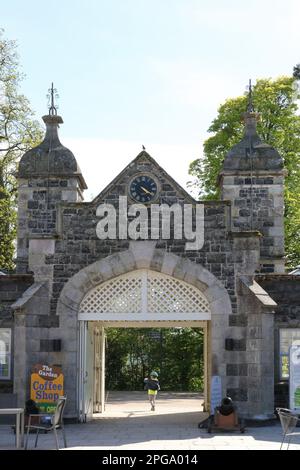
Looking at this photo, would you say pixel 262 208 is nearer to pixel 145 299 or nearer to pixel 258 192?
pixel 258 192

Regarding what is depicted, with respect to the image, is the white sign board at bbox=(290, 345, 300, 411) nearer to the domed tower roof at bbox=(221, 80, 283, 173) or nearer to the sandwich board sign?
the sandwich board sign

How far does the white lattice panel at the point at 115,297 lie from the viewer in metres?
18.3

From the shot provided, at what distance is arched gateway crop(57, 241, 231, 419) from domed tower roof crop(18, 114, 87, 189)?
4.94 metres

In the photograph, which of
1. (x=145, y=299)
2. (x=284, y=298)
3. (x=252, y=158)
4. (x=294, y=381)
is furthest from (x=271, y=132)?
(x=294, y=381)

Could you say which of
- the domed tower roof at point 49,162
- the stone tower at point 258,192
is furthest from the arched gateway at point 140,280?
the domed tower roof at point 49,162

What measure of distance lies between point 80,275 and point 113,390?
57.6 ft

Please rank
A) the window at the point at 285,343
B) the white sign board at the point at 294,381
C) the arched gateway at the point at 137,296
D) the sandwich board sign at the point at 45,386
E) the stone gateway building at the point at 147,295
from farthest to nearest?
the window at the point at 285,343 → the arched gateway at the point at 137,296 → the stone gateway building at the point at 147,295 → the sandwich board sign at the point at 45,386 → the white sign board at the point at 294,381

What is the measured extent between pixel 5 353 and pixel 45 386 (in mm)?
1771

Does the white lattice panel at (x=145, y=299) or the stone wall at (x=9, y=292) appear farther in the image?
the stone wall at (x=9, y=292)

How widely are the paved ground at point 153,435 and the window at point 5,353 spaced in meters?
1.36

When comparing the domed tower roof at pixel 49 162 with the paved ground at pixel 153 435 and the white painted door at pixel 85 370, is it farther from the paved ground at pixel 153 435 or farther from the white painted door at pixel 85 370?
the paved ground at pixel 153 435

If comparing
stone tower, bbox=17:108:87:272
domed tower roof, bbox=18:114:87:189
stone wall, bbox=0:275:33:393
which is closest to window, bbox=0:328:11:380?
stone wall, bbox=0:275:33:393

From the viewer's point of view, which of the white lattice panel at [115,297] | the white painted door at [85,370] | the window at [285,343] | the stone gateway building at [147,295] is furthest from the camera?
the window at [285,343]
